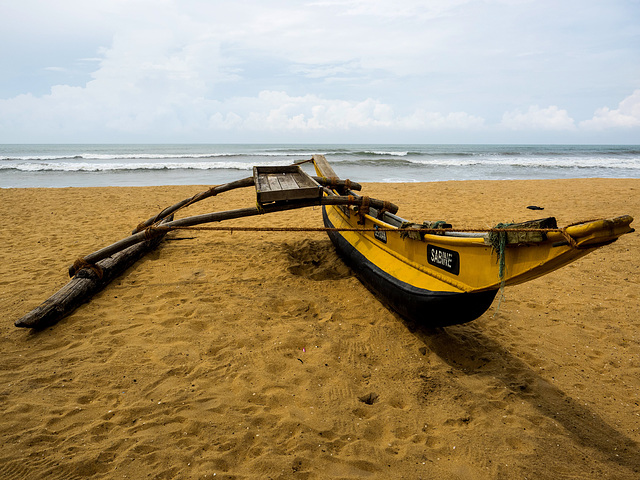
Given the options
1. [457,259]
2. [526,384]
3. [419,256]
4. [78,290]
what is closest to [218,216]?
[78,290]

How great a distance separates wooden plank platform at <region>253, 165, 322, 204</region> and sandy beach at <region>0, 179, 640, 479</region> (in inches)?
47.0

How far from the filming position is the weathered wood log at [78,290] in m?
3.33

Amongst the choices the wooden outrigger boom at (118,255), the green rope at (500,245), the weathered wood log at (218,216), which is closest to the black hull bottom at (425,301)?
the green rope at (500,245)

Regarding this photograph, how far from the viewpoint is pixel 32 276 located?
4570mm

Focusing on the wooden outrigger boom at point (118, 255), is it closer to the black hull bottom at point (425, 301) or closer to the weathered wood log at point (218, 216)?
the weathered wood log at point (218, 216)

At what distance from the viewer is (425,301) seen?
3.03 meters

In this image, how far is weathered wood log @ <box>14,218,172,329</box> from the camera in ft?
10.9

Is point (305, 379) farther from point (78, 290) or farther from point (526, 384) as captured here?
point (78, 290)

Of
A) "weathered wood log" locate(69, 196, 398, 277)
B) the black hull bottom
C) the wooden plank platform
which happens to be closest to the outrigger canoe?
the black hull bottom

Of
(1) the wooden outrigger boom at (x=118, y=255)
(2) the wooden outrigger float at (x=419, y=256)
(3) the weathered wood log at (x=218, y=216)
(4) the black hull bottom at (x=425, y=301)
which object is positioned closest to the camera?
(2) the wooden outrigger float at (x=419, y=256)

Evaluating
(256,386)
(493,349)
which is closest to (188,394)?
(256,386)

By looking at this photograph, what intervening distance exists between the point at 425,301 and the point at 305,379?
124cm

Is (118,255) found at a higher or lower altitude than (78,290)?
higher

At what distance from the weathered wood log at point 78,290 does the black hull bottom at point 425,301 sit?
3.26m
